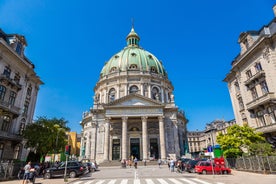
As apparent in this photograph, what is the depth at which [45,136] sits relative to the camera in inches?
1029

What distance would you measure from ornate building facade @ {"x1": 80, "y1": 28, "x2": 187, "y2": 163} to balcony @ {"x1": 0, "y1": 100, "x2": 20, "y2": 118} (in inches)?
610

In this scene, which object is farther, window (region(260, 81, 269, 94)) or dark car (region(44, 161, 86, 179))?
window (region(260, 81, 269, 94))

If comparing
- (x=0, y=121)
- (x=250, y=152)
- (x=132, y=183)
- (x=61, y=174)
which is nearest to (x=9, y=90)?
(x=0, y=121)

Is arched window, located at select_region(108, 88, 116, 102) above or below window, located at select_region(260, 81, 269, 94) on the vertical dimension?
above

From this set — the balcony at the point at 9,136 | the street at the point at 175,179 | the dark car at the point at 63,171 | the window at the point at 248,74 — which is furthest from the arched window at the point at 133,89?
→ the street at the point at 175,179

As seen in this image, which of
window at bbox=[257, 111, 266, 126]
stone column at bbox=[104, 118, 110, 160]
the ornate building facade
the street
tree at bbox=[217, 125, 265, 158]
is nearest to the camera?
the street

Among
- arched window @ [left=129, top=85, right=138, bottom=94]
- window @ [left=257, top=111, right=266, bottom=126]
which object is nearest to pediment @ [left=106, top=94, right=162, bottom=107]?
arched window @ [left=129, top=85, right=138, bottom=94]

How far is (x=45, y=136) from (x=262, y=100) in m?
31.8

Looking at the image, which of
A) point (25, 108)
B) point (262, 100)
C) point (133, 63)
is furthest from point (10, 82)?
point (262, 100)

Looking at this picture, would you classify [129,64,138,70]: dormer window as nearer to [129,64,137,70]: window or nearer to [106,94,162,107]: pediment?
[129,64,137,70]: window

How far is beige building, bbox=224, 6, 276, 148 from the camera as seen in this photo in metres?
24.0

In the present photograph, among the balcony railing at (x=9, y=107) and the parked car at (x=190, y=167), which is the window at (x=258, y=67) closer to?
the parked car at (x=190, y=167)

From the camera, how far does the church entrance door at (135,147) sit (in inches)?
1529

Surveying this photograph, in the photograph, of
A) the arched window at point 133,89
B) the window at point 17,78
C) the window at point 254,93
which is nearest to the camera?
the window at point 254,93
